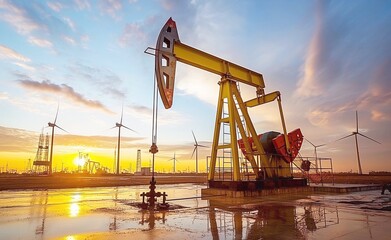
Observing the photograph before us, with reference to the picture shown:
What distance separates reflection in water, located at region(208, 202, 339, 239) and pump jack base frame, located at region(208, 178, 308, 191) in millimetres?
3839

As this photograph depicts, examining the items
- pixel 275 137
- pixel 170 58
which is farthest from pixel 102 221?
pixel 275 137

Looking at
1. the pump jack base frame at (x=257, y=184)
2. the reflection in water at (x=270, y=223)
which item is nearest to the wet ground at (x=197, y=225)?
the reflection in water at (x=270, y=223)

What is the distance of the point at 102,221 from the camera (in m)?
5.48

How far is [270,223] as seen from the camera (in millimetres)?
5188

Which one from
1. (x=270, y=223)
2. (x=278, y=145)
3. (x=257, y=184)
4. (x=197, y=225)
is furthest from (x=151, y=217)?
(x=278, y=145)

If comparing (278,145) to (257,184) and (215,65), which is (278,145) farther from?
(215,65)

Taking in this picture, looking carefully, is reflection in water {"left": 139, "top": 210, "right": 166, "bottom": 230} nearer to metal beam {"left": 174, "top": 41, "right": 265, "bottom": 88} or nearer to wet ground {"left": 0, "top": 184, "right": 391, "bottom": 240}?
wet ground {"left": 0, "top": 184, "right": 391, "bottom": 240}

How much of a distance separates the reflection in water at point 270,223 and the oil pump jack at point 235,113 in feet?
14.2

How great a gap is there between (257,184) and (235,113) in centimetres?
334

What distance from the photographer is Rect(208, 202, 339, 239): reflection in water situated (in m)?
4.33

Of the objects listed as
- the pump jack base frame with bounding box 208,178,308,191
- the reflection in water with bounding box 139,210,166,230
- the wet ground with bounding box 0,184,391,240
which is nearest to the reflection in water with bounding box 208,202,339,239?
the wet ground with bounding box 0,184,391,240

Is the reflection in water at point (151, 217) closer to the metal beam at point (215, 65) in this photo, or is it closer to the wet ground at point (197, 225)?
the wet ground at point (197, 225)

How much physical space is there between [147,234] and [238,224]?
1859 mm

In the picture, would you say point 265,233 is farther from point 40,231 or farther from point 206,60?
point 206,60
